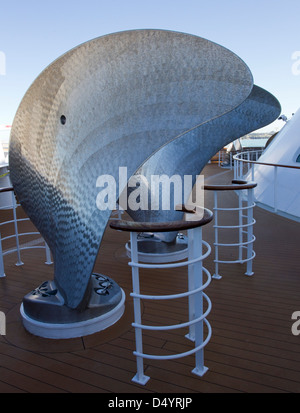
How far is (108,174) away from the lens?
104 inches

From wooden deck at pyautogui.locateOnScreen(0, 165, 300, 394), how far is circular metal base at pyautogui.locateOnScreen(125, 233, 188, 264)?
45 centimetres

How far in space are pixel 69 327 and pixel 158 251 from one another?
2.01m

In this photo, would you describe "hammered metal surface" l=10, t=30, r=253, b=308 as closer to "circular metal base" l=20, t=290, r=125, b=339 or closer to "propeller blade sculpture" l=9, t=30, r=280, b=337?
"propeller blade sculpture" l=9, t=30, r=280, b=337

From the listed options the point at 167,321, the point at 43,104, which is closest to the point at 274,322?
the point at 167,321

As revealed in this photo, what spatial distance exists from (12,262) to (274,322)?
3573 millimetres

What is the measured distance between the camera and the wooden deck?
2.24 m

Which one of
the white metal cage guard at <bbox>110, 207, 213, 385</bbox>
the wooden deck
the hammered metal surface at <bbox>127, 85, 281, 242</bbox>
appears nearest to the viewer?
the white metal cage guard at <bbox>110, 207, 213, 385</bbox>

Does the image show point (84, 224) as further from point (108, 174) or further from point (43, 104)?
point (43, 104)

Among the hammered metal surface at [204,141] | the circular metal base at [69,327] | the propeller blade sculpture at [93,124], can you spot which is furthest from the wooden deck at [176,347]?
the hammered metal surface at [204,141]

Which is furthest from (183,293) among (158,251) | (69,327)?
(158,251)

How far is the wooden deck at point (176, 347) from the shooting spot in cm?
224

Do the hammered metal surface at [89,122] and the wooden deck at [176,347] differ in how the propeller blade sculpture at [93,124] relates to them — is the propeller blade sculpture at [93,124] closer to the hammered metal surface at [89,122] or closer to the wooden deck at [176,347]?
the hammered metal surface at [89,122]

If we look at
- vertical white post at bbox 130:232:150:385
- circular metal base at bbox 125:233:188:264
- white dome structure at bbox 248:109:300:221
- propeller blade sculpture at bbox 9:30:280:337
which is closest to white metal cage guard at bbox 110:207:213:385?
vertical white post at bbox 130:232:150:385

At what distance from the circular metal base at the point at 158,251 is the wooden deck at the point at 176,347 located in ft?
1.49
